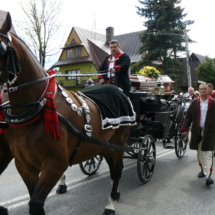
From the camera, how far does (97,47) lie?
106 feet

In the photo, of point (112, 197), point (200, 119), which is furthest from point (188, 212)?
point (200, 119)

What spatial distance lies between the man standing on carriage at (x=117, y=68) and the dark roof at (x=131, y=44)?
2781 centimetres

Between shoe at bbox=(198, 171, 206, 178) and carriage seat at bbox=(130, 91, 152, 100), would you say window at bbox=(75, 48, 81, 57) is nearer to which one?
carriage seat at bbox=(130, 91, 152, 100)

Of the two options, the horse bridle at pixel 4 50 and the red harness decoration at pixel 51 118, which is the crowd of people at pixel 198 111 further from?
the horse bridle at pixel 4 50

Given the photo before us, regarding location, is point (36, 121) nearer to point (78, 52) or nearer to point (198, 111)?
point (198, 111)

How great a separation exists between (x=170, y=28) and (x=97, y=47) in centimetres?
880

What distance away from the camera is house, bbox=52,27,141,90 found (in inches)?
1250

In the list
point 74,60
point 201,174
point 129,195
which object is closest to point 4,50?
point 129,195

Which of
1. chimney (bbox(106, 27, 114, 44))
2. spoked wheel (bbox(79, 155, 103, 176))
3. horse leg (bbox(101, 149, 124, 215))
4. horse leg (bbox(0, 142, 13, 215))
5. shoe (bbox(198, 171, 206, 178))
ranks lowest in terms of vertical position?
shoe (bbox(198, 171, 206, 178))

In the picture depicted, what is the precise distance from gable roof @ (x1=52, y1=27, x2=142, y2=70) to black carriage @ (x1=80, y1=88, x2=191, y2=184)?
957 inches

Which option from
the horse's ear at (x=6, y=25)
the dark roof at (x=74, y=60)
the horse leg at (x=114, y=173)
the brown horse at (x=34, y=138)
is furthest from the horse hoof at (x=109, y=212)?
the dark roof at (x=74, y=60)

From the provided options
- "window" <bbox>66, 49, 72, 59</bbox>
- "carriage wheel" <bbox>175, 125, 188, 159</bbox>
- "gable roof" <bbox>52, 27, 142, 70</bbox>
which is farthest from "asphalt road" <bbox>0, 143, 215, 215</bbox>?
"window" <bbox>66, 49, 72, 59</bbox>

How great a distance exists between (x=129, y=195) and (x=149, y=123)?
2.16m

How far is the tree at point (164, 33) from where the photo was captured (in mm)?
27016
